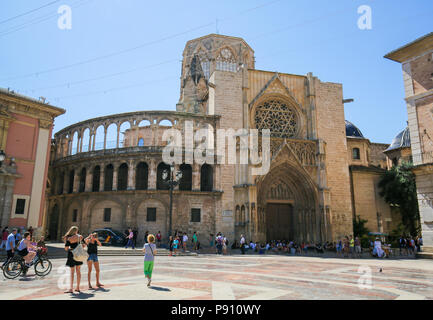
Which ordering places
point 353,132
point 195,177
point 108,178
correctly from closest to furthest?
point 195,177 < point 108,178 < point 353,132

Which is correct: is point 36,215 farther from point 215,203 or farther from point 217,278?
point 217,278

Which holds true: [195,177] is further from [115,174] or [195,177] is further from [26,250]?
[26,250]

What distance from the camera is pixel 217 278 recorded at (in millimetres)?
9594

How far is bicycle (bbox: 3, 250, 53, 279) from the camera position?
9312 millimetres

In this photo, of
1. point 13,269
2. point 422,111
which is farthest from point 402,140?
point 13,269

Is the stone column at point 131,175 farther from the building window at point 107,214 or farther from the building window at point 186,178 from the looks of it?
the building window at point 186,178

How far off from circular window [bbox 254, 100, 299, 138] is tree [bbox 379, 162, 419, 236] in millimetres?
11965

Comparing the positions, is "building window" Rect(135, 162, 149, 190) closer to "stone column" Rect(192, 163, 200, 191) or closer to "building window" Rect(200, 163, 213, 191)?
"stone column" Rect(192, 163, 200, 191)

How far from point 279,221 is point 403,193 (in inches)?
545

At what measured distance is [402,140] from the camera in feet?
127

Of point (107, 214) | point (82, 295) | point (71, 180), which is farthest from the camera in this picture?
point (71, 180)

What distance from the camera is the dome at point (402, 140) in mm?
38188
